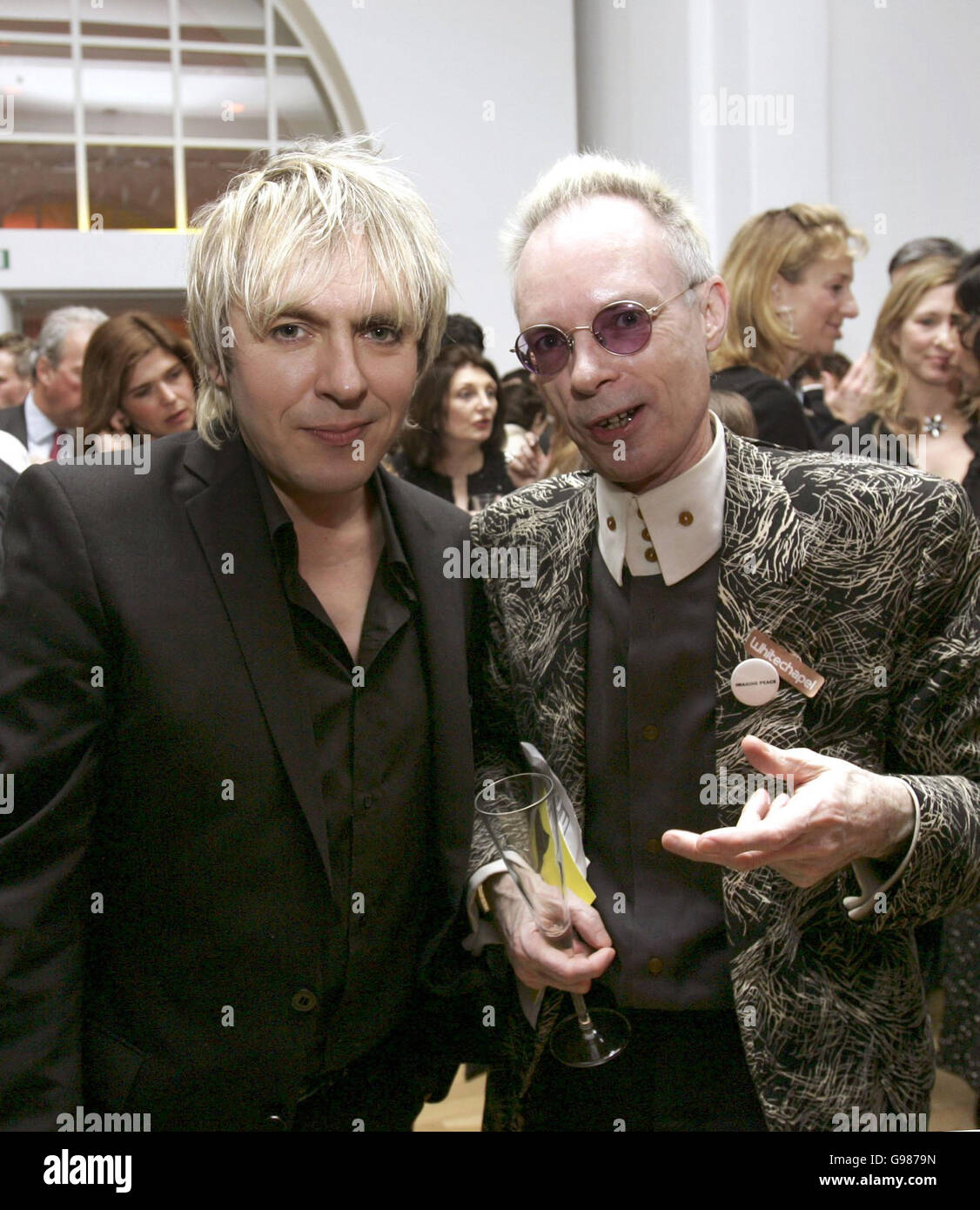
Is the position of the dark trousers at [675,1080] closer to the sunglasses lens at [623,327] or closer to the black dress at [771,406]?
the sunglasses lens at [623,327]

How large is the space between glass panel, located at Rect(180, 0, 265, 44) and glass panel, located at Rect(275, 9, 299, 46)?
0.37 ft

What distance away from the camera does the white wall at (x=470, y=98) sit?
8281 millimetres

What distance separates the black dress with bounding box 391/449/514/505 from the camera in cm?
458

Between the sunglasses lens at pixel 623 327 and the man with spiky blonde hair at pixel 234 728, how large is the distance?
0.23 metres

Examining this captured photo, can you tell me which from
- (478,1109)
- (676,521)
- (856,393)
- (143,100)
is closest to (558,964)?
(676,521)

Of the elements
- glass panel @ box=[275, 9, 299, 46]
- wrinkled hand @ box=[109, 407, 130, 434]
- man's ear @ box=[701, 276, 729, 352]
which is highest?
glass panel @ box=[275, 9, 299, 46]

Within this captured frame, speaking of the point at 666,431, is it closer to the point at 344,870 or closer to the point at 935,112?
the point at 344,870

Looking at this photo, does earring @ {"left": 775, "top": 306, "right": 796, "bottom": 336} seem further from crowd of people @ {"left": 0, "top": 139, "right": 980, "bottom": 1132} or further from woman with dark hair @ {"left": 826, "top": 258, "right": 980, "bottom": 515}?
crowd of people @ {"left": 0, "top": 139, "right": 980, "bottom": 1132}

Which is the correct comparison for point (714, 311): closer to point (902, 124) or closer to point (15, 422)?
point (15, 422)

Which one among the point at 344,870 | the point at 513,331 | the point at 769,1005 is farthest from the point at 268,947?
the point at 513,331

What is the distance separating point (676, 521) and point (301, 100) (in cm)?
812

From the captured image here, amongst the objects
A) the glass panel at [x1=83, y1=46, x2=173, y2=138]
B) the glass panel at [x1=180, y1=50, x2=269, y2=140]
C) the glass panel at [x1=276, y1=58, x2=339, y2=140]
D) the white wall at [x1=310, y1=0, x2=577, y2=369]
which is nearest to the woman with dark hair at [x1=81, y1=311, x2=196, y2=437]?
the white wall at [x1=310, y1=0, x2=577, y2=369]

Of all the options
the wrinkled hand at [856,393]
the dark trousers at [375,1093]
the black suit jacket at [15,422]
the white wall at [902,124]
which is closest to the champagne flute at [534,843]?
the dark trousers at [375,1093]

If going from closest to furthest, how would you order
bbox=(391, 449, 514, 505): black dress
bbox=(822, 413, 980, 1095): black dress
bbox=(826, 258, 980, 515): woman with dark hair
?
bbox=(822, 413, 980, 1095): black dress → bbox=(826, 258, 980, 515): woman with dark hair → bbox=(391, 449, 514, 505): black dress
